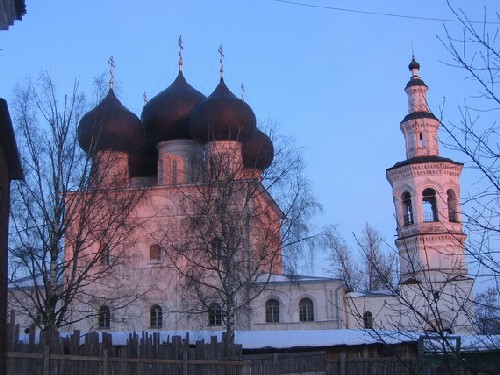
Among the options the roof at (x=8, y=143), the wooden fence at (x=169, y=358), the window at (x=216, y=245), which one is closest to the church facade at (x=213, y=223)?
the window at (x=216, y=245)

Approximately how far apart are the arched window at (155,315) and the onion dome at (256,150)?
632 cm

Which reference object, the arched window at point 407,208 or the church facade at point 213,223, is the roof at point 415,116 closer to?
the church facade at point 213,223

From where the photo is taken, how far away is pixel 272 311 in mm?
27953

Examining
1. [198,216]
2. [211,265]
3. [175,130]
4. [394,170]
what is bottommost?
[211,265]

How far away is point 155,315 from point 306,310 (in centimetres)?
583

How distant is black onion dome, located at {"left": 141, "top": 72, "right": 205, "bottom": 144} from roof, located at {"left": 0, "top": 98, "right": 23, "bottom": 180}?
19.6 m

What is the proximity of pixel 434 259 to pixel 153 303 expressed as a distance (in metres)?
10.7

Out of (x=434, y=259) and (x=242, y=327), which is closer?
(x=242, y=327)

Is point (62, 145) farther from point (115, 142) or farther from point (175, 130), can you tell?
point (175, 130)

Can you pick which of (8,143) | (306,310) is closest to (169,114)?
(306,310)

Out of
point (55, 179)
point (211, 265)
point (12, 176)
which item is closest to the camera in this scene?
point (12, 176)

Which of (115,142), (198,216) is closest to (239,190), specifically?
(198,216)

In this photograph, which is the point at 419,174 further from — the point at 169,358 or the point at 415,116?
the point at 169,358

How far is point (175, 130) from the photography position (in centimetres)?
3006
